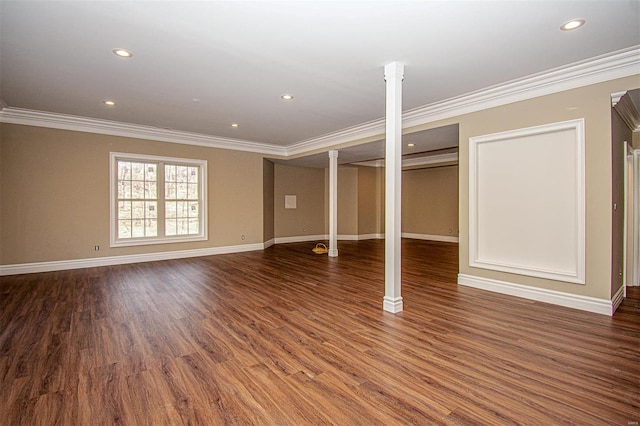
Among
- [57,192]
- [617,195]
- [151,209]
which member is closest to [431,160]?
[617,195]

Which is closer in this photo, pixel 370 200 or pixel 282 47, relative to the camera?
pixel 282 47

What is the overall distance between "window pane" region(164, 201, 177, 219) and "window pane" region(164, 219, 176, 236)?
0.09 m

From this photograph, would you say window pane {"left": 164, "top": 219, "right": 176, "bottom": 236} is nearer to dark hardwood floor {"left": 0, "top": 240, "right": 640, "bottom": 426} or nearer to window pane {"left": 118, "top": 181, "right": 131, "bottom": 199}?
window pane {"left": 118, "top": 181, "right": 131, "bottom": 199}

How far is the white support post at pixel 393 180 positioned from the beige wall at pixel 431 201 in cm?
743

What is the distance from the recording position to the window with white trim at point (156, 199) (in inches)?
254

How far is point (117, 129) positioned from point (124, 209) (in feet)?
5.41

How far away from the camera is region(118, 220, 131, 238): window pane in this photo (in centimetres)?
646

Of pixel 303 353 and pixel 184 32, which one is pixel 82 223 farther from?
pixel 303 353

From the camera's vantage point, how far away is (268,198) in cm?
924

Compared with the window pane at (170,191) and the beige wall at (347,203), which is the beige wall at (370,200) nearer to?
the beige wall at (347,203)

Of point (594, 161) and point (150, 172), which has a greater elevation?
point (150, 172)

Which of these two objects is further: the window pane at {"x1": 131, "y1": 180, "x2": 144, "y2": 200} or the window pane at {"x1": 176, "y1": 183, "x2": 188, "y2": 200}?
the window pane at {"x1": 176, "y1": 183, "x2": 188, "y2": 200}

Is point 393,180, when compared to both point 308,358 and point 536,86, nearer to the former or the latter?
point 308,358

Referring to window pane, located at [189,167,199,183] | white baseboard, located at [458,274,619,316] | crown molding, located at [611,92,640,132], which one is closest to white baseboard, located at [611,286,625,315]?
white baseboard, located at [458,274,619,316]
